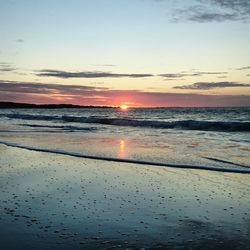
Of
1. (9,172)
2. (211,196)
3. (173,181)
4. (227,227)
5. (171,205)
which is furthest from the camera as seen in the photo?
Result: (9,172)

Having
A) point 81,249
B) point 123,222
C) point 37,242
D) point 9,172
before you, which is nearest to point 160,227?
point 123,222

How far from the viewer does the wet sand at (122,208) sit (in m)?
4.61

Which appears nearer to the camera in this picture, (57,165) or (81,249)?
(81,249)

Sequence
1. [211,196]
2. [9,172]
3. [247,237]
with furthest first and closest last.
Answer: [9,172]
[211,196]
[247,237]

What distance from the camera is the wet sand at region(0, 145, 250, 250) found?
461cm

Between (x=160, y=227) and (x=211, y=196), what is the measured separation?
2.02 meters

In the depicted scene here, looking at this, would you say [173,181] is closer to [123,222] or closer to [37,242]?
[123,222]

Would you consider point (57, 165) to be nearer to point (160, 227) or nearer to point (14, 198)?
point (14, 198)

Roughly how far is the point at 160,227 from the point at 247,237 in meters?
1.15

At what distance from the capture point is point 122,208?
6039 mm

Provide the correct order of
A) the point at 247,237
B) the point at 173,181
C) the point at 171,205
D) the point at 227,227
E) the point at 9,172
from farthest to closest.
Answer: the point at 9,172
the point at 173,181
the point at 171,205
the point at 227,227
the point at 247,237

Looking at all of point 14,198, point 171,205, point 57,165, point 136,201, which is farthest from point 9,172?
point 171,205

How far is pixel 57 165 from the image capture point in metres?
10.2

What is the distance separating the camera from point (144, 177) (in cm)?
865
